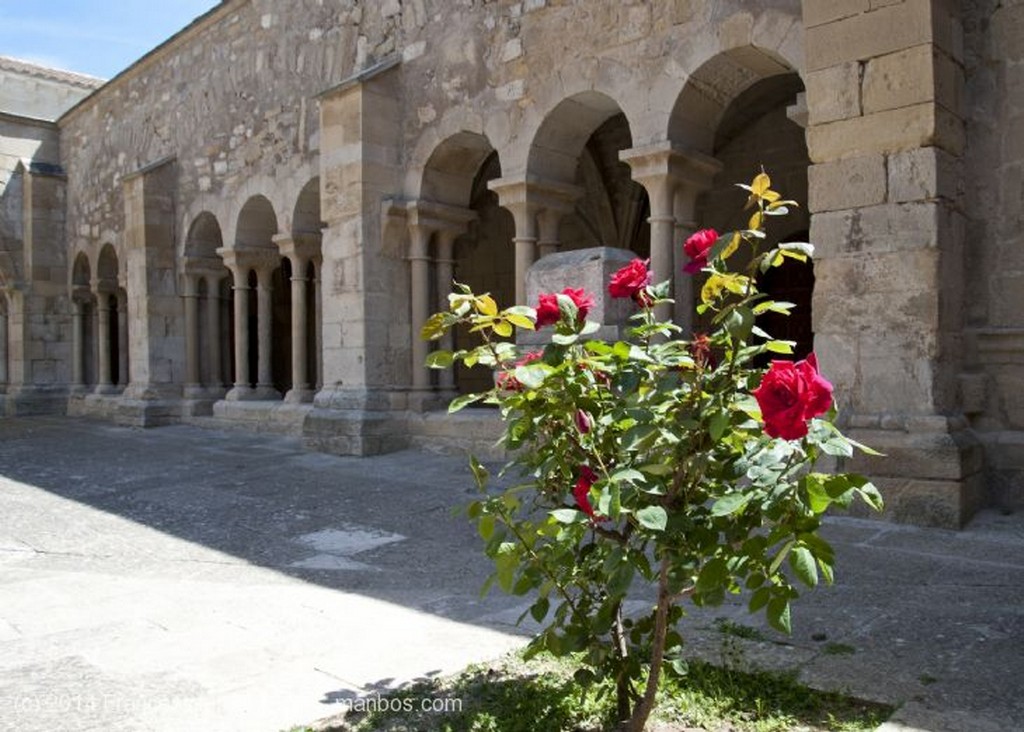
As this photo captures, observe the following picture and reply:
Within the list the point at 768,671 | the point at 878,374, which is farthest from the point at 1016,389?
the point at 768,671

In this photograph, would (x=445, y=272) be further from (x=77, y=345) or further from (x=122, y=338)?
(x=77, y=345)

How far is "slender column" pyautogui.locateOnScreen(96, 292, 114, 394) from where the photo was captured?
12.8 m

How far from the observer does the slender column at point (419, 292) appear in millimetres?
7176

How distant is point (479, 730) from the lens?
1876 mm

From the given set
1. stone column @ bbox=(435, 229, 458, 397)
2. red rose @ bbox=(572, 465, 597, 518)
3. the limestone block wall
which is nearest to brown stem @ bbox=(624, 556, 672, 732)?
red rose @ bbox=(572, 465, 597, 518)

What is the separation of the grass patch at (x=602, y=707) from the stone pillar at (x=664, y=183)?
3.71 metres

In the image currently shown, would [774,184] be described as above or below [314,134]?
below

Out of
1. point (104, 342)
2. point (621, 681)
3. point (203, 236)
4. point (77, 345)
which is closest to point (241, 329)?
point (203, 236)

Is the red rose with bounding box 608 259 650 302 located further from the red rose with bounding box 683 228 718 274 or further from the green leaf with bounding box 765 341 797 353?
the green leaf with bounding box 765 341 797 353

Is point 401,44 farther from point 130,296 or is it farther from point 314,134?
point 130,296

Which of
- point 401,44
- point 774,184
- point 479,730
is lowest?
point 479,730

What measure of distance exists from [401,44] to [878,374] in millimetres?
5057

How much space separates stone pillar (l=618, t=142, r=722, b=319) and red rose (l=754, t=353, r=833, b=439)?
4.27m

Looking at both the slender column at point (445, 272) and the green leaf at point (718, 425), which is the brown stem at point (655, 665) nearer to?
the green leaf at point (718, 425)
